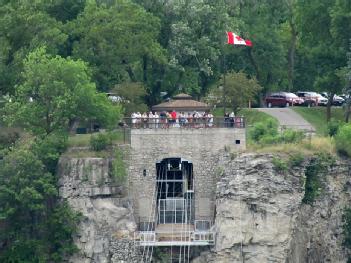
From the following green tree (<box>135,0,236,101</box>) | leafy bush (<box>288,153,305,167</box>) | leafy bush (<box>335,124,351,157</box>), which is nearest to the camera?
leafy bush (<box>288,153,305,167</box>)

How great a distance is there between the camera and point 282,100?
10944cm

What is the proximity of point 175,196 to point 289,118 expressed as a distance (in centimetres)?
1473

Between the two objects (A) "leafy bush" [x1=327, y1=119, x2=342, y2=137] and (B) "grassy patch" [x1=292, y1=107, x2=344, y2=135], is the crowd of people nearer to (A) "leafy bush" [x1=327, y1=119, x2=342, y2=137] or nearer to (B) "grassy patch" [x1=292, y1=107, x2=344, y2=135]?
(A) "leafy bush" [x1=327, y1=119, x2=342, y2=137]

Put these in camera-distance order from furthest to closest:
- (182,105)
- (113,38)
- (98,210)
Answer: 1. (113,38)
2. (182,105)
3. (98,210)

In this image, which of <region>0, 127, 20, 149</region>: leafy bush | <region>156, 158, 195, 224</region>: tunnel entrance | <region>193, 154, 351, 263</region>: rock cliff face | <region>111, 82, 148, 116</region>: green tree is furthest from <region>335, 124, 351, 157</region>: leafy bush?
<region>0, 127, 20, 149</region>: leafy bush

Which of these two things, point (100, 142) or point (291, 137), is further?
point (291, 137)

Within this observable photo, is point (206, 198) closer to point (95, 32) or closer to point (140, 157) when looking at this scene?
point (140, 157)

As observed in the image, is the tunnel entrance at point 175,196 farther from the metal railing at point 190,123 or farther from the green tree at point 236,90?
the green tree at point 236,90

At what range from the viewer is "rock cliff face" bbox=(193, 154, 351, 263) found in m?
86.4

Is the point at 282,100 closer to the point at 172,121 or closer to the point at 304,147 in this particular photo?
the point at 304,147

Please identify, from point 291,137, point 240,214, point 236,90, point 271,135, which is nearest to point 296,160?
point 291,137

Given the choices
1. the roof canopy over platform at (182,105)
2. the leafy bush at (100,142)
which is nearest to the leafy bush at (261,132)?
the roof canopy over platform at (182,105)

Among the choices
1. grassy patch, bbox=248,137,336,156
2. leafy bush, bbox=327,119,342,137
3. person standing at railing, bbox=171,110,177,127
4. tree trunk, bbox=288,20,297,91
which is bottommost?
grassy patch, bbox=248,137,336,156

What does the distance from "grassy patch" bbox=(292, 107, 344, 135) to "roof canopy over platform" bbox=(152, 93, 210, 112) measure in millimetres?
9945
